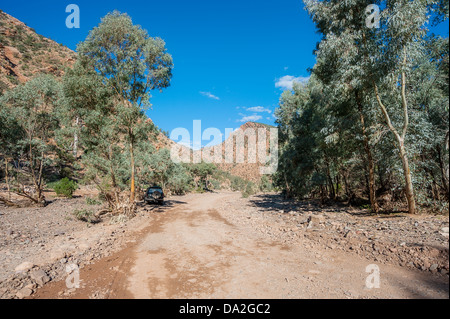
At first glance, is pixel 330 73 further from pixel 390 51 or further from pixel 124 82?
pixel 124 82

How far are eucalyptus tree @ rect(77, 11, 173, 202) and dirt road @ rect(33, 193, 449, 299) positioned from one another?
8559mm

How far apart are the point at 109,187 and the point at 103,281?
39.6 feet

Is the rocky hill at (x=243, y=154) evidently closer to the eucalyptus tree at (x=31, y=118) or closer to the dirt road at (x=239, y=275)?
the eucalyptus tree at (x=31, y=118)

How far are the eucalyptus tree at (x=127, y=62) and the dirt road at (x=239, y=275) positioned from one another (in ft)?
28.1

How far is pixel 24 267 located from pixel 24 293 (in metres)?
1.36

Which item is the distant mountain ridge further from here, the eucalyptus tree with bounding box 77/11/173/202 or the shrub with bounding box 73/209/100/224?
the shrub with bounding box 73/209/100/224

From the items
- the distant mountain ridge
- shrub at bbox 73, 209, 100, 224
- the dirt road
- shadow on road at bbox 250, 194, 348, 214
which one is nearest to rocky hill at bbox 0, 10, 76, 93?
the distant mountain ridge

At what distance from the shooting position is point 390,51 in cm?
804

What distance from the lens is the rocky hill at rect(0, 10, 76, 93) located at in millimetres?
46906

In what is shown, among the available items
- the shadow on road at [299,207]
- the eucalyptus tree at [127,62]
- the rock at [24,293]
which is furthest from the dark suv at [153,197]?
the rock at [24,293]

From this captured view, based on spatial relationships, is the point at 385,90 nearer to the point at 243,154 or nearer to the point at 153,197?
the point at 153,197

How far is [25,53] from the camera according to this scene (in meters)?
55.1

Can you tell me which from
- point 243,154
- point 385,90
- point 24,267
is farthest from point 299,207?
point 243,154

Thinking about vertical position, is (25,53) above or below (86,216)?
above
